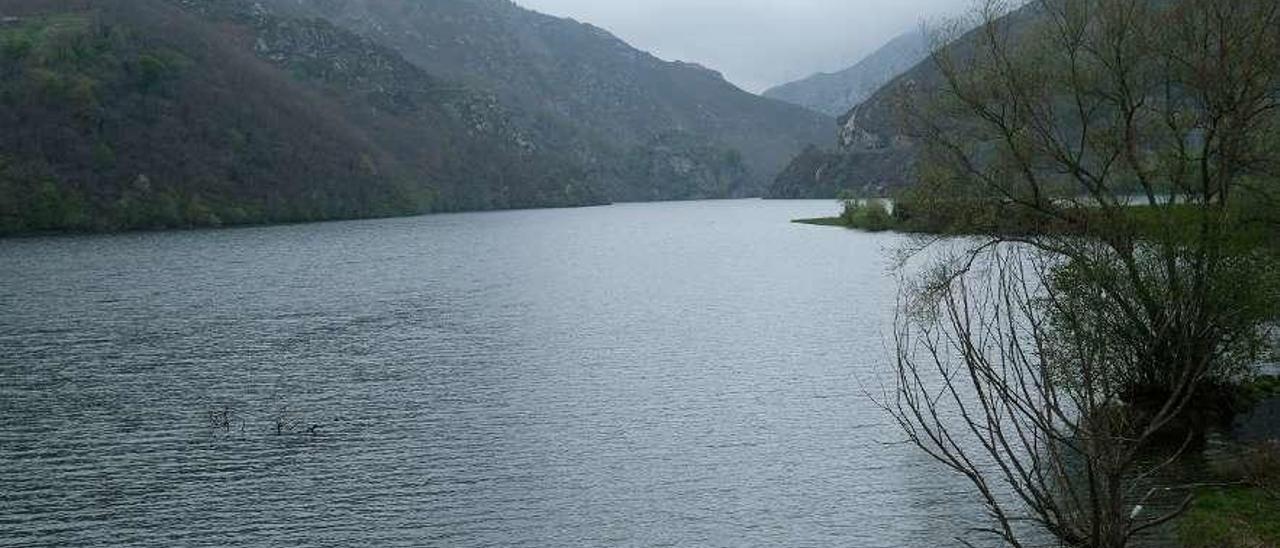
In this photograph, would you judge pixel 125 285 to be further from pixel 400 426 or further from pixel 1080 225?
pixel 1080 225

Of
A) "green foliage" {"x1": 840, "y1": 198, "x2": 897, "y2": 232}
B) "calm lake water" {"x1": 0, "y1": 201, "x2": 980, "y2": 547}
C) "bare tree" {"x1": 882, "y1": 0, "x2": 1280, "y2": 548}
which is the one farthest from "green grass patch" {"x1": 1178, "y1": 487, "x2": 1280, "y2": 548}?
"green foliage" {"x1": 840, "y1": 198, "x2": 897, "y2": 232}

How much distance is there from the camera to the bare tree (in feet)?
121

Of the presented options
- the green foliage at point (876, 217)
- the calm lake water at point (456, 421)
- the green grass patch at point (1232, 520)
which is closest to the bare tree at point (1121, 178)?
the green grass patch at point (1232, 520)

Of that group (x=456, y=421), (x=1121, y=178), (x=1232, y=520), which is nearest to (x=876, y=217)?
(x=1121, y=178)

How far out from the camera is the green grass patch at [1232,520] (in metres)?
27.5

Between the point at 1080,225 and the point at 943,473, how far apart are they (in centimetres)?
1091

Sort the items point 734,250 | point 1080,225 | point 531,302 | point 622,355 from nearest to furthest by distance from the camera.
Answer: point 1080,225
point 622,355
point 531,302
point 734,250

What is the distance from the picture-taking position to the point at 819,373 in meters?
58.3

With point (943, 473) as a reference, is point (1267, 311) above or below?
above

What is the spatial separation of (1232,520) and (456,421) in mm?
30709

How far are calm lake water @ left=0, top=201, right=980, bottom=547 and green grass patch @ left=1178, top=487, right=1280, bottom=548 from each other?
21.0ft

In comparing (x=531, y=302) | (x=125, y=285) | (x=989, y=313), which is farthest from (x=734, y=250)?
(x=989, y=313)

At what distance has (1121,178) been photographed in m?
42.5

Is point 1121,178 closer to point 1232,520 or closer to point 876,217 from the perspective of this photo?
point 1232,520
